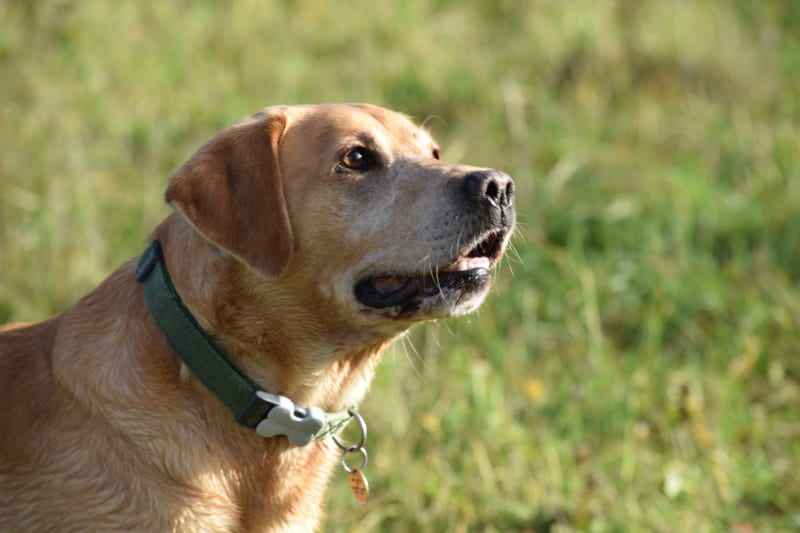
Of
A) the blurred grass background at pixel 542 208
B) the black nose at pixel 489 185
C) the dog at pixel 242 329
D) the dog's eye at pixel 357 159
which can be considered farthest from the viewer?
the blurred grass background at pixel 542 208

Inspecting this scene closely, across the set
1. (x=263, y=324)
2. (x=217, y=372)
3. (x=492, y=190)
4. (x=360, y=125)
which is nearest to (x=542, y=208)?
(x=360, y=125)

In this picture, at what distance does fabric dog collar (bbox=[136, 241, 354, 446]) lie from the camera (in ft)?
9.49

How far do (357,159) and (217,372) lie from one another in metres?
0.75

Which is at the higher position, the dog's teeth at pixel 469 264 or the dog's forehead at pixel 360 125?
the dog's forehead at pixel 360 125

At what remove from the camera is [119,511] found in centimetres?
279

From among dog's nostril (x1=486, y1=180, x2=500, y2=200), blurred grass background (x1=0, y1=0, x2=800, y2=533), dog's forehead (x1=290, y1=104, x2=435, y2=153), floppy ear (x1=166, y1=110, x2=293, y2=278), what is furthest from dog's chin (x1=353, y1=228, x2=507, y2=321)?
blurred grass background (x1=0, y1=0, x2=800, y2=533)

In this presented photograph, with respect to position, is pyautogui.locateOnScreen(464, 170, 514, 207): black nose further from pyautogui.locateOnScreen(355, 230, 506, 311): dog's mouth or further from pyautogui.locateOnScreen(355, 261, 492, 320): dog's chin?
pyautogui.locateOnScreen(355, 261, 492, 320): dog's chin

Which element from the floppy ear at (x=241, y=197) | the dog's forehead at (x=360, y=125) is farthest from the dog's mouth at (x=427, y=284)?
the dog's forehead at (x=360, y=125)

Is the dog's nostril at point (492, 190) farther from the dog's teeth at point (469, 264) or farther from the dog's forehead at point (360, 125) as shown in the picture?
the dog's forehead at point (360, 125)

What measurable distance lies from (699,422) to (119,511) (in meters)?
2.71

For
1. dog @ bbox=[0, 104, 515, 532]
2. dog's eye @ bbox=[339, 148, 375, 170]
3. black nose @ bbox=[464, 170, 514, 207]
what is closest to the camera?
dog @ bbox=[0, 104, 515, 532]

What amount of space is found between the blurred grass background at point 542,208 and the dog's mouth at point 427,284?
89cm

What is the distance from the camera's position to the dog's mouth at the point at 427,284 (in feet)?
9.87

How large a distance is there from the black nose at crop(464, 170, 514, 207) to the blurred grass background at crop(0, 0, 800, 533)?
3.05ft
